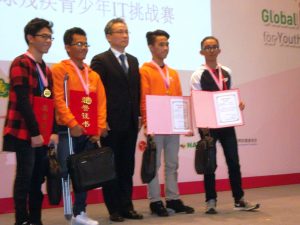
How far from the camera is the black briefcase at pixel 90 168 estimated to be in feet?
9.75

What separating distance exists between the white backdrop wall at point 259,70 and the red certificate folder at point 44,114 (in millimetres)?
2293

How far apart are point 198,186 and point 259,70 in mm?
1652

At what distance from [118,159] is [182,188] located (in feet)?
5.92

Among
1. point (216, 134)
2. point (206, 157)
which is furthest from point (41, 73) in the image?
point (216, 134)

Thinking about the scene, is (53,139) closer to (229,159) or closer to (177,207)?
(177,207)

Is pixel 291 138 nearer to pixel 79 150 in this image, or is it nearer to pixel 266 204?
pixel 266 204

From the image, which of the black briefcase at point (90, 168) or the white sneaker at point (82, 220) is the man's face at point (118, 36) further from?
the white sneaker at point (82, 220)

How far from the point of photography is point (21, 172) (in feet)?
9.30

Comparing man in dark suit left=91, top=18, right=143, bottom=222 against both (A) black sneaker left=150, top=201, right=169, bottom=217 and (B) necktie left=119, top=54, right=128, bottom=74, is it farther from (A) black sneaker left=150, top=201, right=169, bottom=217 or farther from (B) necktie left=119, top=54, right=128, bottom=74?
(A) black sneaker left=150, top=201, right=169, bottom=217

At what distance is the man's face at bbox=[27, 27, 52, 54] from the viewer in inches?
118

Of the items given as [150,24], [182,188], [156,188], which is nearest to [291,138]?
[182,188]

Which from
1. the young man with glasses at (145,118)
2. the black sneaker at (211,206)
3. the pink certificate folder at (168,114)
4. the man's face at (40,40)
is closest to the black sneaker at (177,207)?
the young man with glasses at (145,118)

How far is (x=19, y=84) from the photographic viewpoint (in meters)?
2.81

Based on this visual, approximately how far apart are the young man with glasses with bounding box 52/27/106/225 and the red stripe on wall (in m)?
1.14
